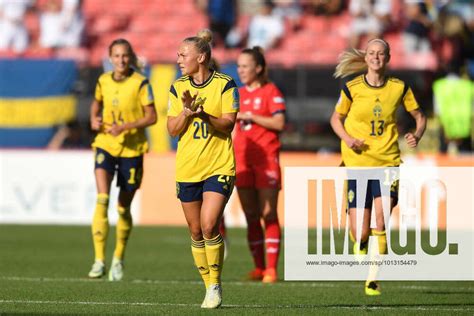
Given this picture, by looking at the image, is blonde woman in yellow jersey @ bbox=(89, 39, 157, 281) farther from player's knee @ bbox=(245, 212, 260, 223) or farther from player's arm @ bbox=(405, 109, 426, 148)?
player's arm @ bbox=(405, 109, 426, 148)

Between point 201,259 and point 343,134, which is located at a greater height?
point 343,134

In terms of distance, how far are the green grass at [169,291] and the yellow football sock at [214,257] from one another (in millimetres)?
280

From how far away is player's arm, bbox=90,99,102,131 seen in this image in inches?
490

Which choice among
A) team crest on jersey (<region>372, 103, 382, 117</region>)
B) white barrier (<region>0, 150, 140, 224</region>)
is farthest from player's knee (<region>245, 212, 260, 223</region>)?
white barrier (<region>0, 150, 140, 224</region>)

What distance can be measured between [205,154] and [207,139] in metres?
0.13

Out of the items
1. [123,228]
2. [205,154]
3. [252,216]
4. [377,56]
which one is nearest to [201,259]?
[205,154]

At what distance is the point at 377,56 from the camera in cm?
1087

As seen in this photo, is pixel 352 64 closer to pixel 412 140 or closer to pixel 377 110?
pixel 377 110

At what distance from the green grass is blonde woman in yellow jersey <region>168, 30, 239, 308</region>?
1.63ft

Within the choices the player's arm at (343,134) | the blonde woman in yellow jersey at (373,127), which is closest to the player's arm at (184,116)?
the player's arm at (343,134)

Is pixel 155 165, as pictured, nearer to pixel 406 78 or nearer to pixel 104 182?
pixel 406 78

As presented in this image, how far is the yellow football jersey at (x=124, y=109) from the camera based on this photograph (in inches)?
493

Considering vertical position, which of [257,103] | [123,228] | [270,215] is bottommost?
[123,228]

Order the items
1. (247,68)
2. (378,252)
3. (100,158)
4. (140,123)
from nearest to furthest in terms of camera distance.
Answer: (378,252) < (140,123) < (100,158) < (247,68)
